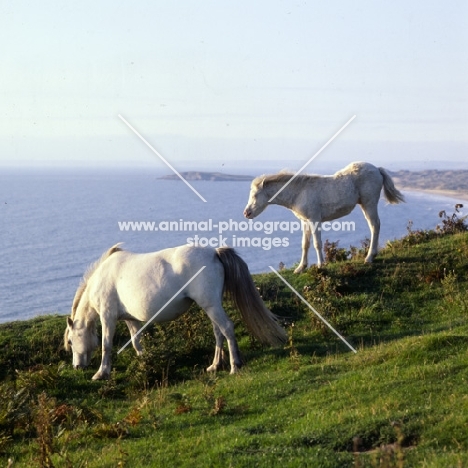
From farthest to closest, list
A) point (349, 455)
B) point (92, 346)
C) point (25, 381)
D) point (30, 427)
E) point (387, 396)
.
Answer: point (92, 346) → point (25, 381) → point (30, 427) → point (387, 396) → point (349, 455)

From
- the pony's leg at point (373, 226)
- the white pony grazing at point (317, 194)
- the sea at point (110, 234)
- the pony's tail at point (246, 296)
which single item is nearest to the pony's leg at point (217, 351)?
the pony's tail at point (246, 296)

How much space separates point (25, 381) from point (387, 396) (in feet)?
18.3

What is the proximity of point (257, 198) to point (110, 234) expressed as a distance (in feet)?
117

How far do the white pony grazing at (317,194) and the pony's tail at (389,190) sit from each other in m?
0.23

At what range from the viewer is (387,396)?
8.20 m

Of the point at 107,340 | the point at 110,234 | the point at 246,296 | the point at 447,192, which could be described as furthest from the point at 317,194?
the point at 447,192

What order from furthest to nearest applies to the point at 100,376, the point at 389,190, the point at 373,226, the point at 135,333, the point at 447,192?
the point at 447,192, the point at 389,190, the point at 373,226, the point at 135,333, the point at 100,376

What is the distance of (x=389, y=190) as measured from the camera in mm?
15969

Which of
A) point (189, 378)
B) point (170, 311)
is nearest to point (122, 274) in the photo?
point (170, 311)

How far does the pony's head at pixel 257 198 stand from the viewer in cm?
1557

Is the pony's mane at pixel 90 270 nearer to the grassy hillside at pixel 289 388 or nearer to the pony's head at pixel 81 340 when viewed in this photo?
the pony's head at pixel 81 340

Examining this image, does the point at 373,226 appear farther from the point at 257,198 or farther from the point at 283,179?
the point at 257,198

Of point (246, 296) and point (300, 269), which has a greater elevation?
point (246, 296)

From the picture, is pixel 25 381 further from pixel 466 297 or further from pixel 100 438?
pixel 466 297
